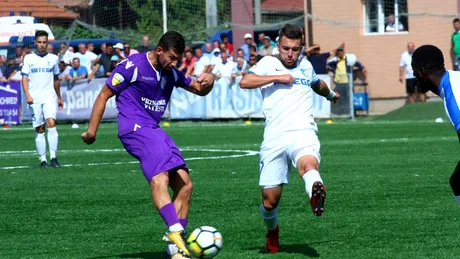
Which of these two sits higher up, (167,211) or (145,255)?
(167,211)

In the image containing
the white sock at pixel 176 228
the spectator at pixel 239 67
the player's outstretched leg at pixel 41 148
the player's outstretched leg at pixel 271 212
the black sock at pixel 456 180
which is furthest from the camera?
the spectator at pixel 239 67

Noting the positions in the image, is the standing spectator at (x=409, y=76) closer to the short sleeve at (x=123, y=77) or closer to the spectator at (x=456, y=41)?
the spectator at (x=456, y=41)

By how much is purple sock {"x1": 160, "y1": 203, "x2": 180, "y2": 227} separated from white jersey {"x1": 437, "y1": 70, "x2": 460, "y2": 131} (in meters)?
2.41

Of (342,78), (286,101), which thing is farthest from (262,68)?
(342,78)

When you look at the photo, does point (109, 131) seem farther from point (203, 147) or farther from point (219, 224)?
point (219, 224)

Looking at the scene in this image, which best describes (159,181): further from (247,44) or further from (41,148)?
(247,44)

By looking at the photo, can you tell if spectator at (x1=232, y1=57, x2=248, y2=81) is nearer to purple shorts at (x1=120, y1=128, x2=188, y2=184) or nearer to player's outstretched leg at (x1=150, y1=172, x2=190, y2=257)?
purple shorts at (x1=120, y1=128, x2=188, y2=184)

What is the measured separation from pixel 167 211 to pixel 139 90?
1154 millimetres

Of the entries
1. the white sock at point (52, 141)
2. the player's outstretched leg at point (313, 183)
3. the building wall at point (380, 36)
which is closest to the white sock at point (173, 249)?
the player's outstretched leg at point (313, 183)

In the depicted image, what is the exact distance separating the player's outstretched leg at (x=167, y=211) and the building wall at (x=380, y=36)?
24149 millimetres

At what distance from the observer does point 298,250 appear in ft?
30.5

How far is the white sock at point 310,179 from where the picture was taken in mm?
8484

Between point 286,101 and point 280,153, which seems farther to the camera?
point 286,101

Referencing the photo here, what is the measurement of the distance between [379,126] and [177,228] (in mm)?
18104
